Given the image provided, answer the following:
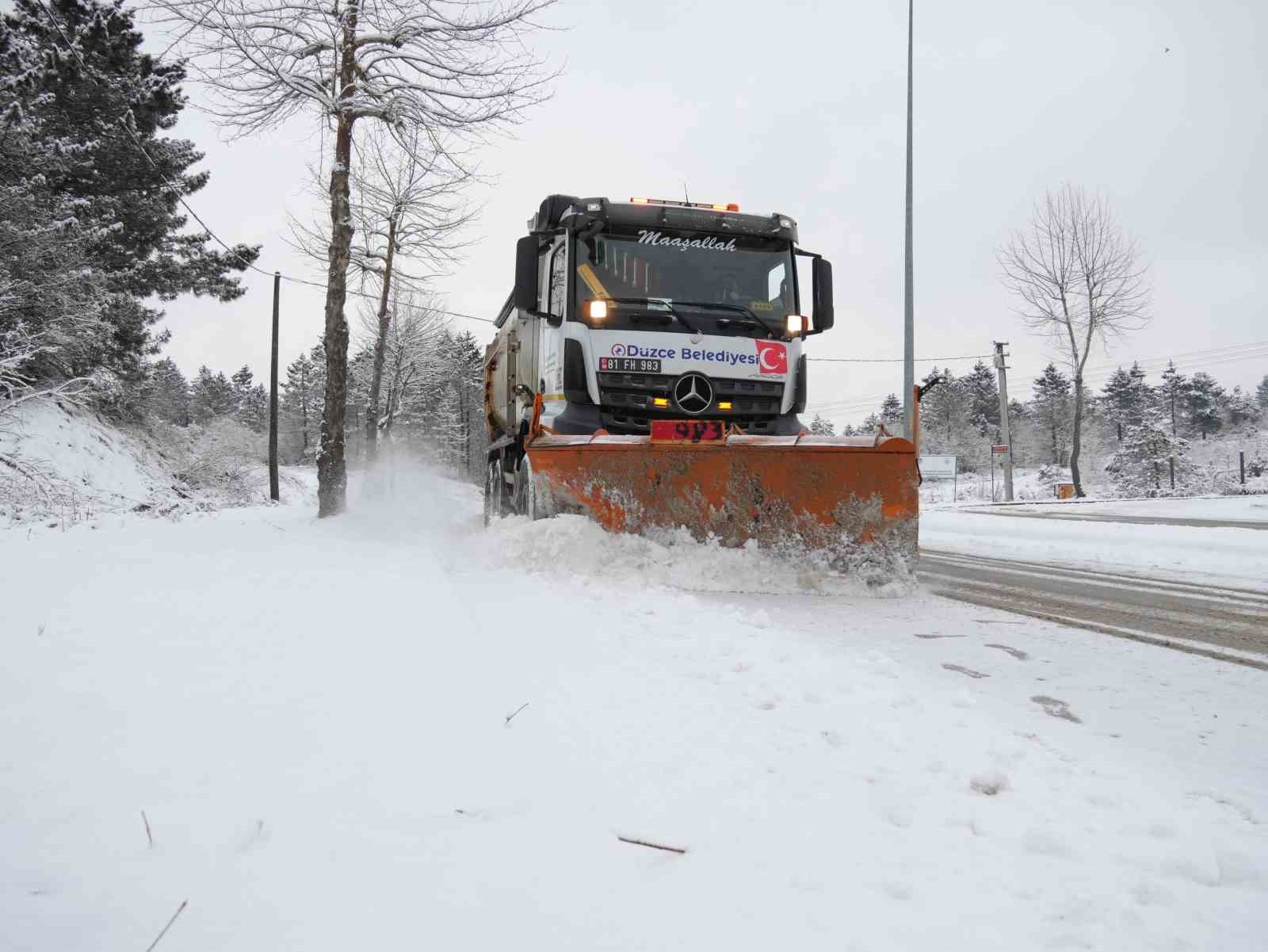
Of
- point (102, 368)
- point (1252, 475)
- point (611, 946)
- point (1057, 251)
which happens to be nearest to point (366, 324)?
A: point (102, 368)

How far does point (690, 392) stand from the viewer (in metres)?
6.01

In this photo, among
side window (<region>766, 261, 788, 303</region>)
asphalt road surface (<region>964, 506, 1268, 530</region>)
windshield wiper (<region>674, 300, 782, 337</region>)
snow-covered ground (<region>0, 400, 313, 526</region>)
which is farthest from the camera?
asphalt road surface (<region>964, 506, 1268, 530</region>)

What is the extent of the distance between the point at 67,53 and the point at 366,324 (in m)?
29.5

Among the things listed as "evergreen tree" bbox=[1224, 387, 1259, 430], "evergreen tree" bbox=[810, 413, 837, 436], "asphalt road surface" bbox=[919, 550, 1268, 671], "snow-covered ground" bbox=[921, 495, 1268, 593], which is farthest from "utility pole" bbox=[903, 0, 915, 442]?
"evergreen tree" bbox=[1224, 387, 1259, 430]

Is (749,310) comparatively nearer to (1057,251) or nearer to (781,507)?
(781,507)

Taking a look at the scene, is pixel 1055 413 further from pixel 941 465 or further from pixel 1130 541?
pixel 1130 541

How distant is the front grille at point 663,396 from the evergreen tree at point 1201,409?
273ft

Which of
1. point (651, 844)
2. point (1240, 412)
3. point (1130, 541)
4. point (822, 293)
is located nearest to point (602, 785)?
point (651, 844)

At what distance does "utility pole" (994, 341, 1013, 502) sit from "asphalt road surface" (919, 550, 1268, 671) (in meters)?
22.9

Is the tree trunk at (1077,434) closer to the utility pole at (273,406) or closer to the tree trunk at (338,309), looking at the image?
the tree trunk at (338,309)

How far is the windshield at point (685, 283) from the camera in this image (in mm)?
6055

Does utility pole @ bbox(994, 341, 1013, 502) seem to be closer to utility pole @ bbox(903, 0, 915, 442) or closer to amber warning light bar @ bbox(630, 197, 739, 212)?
utility pole @ bbox(903, 0, 915, 442)

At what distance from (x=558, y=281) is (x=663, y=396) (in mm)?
1488

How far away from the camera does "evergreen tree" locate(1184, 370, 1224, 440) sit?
69.3 m
